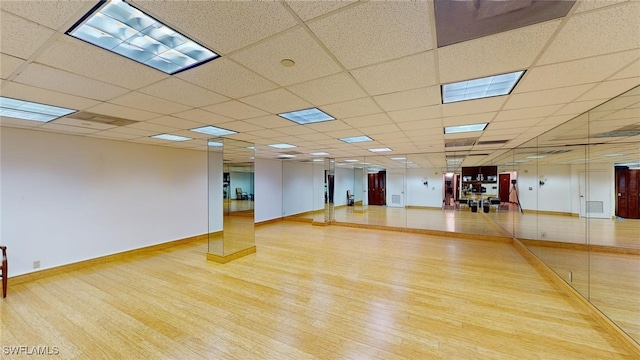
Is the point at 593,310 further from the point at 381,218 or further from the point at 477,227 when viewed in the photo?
the point at 381,218

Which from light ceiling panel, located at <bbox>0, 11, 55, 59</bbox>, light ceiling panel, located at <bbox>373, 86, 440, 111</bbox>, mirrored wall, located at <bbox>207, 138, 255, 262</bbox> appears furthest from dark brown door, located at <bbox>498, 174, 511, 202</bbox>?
light ceiling panel, located at <bbox>0, 11, 55, 59</bbox>

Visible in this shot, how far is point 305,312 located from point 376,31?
3070 millimetres

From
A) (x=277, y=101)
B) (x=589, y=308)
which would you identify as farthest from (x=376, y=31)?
(x=589, y=308)

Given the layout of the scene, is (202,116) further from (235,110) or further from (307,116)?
(307,116)

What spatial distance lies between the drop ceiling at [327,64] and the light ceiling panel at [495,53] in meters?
0.01

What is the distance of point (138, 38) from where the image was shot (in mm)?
1570

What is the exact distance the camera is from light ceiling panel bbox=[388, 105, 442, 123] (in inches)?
116

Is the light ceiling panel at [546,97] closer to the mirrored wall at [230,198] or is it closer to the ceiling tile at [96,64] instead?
the ceiling tile at [96,64]

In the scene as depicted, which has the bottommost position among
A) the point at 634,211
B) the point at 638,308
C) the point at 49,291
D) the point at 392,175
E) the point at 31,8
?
the point at 49,291

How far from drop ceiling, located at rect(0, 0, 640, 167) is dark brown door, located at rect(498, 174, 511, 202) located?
388 centimetres

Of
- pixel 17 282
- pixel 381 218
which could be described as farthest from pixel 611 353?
pixel 17 282

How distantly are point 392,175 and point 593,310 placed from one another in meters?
6.80

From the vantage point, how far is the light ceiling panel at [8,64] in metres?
1.70

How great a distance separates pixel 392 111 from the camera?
305 cm
